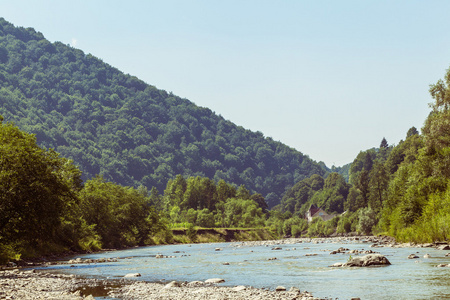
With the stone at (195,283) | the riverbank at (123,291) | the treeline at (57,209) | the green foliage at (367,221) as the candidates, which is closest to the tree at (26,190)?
the treeline at (57,209)

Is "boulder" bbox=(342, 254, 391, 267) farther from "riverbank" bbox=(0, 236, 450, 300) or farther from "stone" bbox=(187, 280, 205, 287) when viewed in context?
"stone" bbox=(187, 280, 205, 287)

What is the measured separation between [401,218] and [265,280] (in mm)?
39383

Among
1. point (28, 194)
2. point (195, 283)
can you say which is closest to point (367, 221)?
point (28, 194)

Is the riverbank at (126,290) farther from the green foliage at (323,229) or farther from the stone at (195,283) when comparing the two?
the green foliage at (323,229)

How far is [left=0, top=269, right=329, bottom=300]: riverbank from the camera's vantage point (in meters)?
20.4

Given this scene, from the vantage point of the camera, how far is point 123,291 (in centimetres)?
2402

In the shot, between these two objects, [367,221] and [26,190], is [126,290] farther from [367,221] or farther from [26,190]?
[367,221]

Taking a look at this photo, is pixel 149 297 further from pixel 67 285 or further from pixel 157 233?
pixel 157 233

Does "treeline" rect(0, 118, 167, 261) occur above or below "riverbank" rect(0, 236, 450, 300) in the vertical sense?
above

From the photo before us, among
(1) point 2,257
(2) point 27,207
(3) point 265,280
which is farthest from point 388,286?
(1) point 2,257

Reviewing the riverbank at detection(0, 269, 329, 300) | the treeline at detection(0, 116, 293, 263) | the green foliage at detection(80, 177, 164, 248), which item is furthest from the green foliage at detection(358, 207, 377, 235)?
the riverbank at detection(0, 269, 329, 300)

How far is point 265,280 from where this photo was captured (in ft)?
90.8

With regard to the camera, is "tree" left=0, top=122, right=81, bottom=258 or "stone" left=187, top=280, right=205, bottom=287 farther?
"tree" left=0, top=122, right=81, bottom=258

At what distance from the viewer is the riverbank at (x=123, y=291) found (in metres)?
20.4
